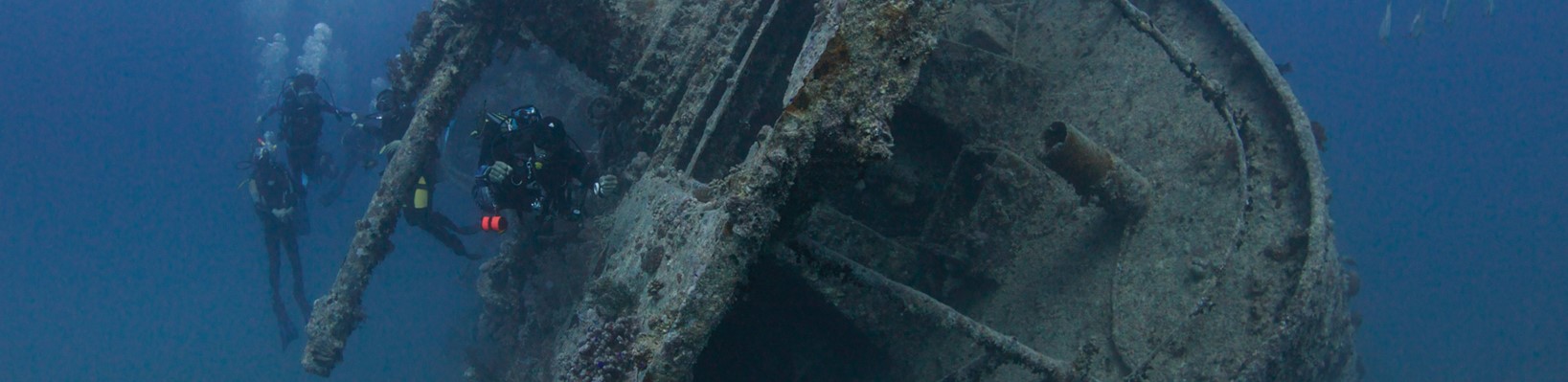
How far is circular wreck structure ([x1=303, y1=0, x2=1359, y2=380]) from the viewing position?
269 centimetres

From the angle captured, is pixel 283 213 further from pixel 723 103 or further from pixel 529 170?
pixel 723 103

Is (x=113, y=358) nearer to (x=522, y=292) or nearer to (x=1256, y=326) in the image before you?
(x=522, y=292)

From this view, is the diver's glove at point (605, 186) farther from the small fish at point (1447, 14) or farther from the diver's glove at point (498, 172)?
the small fish at point (1447, 14)

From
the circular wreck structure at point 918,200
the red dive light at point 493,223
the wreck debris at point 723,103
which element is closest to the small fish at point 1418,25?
the circular wreck structure at point 918,200

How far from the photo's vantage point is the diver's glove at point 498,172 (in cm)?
511

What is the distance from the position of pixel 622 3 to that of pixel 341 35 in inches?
1987

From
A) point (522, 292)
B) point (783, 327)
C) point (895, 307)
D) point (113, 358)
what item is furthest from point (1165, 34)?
point (113, 358)

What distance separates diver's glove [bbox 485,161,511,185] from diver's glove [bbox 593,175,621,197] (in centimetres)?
62

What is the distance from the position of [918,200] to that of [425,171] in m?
4.78

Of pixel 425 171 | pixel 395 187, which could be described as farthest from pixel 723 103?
pixel 425 171

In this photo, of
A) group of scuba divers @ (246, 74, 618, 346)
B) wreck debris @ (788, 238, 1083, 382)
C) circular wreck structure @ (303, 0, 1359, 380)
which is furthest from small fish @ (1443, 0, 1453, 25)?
group of scuba divers @ (246, 74, 618, 346)

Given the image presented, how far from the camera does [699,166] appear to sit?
4.39m

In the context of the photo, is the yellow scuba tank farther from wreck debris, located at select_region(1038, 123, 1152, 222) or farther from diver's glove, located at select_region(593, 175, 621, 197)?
wreck debris, located at select_region(1038, 123, 1152, 222)

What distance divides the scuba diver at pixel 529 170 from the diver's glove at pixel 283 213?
8.74 m
